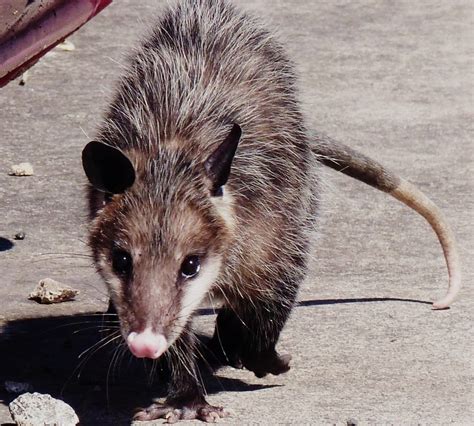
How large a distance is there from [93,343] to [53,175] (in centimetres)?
166

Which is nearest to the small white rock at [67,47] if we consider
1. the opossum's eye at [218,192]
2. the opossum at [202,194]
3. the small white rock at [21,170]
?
the small white rock at [21,170]

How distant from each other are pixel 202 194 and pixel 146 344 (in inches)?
23.0

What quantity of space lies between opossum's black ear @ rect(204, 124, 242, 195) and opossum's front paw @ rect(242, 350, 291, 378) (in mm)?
714

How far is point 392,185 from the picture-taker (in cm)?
530

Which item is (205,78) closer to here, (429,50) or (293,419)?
(293,419)

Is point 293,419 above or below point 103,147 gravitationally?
below

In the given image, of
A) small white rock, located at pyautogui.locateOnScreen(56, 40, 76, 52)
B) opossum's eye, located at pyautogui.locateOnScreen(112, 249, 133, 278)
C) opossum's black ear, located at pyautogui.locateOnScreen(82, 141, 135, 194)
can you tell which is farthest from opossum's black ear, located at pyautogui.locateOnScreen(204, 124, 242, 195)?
small white rock, located at pyautogui.locateOnScreen(56, 40, 76, 52)

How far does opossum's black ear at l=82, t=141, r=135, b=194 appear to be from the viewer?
3713 mm

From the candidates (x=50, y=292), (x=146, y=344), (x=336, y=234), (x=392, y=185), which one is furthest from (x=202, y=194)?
(x=336, y=234)

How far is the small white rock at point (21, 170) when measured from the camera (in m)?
6.12

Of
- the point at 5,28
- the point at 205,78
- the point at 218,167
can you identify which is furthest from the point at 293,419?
the point at 5,28

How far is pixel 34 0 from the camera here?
4.25 m

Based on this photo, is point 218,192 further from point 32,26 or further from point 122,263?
point 32,26

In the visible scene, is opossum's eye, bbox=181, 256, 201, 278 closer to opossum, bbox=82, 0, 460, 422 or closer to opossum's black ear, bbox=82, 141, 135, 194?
opossum, bbox=82, 0, 460, 422
